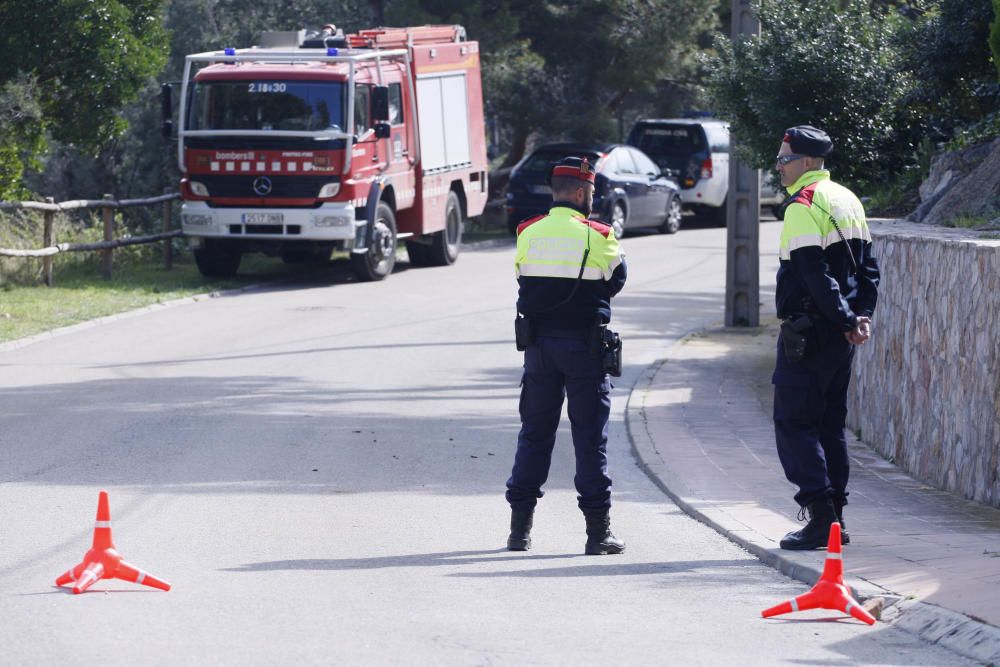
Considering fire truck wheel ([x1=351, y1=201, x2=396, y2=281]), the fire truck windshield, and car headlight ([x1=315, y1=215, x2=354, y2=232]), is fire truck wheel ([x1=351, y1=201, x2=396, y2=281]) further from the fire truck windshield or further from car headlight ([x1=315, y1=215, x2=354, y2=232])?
the fire truck windshield

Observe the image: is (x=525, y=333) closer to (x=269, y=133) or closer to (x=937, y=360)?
(x=937, y=360)

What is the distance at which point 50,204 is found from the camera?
18391 millimetres

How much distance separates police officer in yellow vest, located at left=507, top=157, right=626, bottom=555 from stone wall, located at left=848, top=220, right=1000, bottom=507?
7.07 feet

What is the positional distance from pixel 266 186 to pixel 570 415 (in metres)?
13.0

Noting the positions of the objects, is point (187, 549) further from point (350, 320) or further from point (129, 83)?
point (129, 83)

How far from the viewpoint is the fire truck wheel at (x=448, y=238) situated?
A: 75.4ft

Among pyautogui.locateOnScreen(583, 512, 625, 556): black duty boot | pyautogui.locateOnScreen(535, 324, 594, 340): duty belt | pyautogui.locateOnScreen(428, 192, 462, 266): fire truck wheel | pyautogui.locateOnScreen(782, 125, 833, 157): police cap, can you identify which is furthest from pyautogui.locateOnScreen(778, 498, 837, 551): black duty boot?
pyautogui.locateOnScreen(428, 192, 462, 266): fire truck wheel

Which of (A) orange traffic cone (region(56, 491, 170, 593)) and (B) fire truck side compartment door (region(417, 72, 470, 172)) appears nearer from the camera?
(A) orange traffic cone (region(56, 491, 170, 593))

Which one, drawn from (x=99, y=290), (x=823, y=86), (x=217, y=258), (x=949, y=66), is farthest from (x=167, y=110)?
(x=949, y=66)

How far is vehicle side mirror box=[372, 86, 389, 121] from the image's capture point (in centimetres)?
1978

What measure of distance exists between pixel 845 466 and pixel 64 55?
14.3m

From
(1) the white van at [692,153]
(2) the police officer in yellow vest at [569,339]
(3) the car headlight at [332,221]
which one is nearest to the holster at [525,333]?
(2) the police officer in yellow vest at [569,339]

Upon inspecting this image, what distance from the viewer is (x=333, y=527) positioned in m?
7.76

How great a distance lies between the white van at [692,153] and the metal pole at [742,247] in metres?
13.3
